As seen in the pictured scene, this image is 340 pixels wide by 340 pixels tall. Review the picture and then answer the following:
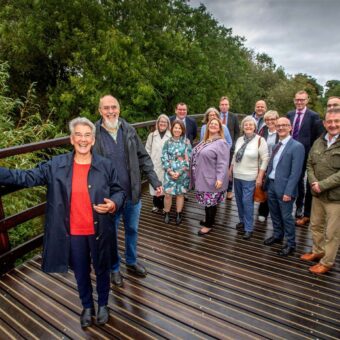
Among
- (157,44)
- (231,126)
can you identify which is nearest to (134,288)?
(231,126)

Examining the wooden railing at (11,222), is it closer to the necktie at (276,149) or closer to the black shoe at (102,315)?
the black shoe at (102,315)

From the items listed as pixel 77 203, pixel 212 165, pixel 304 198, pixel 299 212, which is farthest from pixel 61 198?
pixel 304 198

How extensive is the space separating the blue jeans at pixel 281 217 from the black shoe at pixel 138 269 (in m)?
1.70

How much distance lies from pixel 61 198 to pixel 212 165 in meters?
2.14

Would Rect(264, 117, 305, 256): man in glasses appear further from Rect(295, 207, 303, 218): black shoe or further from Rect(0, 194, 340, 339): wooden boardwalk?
Rect(295, 207, 303, 218): black shoe

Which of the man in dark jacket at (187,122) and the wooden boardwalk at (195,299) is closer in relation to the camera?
the wooden boardwalk at (195,299)

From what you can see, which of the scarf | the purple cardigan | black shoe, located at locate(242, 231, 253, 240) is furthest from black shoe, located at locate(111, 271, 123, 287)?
the scarf

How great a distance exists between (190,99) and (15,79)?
7.60 m

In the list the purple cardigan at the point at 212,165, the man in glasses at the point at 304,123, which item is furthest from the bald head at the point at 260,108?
the purple cardigan at the point at 212,165

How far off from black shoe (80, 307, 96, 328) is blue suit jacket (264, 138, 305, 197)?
2316mm

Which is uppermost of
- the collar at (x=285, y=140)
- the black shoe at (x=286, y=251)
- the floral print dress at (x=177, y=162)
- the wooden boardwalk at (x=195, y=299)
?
the collar at (x=285, y=140)

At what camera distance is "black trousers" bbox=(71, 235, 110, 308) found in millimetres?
2105

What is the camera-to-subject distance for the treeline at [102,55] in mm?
10266

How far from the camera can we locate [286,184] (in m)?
3.31
